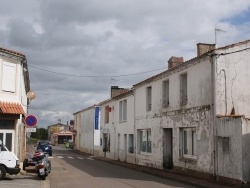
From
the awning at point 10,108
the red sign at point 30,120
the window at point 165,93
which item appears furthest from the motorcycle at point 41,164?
the window at point 165,93

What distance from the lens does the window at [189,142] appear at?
21078mm

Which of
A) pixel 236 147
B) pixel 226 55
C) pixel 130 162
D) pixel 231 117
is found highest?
pixel 226 55

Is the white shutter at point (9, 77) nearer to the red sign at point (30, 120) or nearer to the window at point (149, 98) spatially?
the red sign at point (30, 120)

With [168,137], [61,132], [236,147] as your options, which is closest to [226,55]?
[236,147]

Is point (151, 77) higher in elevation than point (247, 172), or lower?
higher

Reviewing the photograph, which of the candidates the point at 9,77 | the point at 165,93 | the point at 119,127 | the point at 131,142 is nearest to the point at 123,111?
the point at 119,127

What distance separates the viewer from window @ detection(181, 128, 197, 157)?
21078mm

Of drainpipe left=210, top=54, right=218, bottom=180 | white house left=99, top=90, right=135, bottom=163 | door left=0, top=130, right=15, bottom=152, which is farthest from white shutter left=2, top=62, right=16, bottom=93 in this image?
white house left=99, top=90, right=135, bottom=163

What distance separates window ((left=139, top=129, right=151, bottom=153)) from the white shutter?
10370 mm

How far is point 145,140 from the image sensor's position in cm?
2902

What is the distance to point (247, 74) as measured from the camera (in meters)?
19.3

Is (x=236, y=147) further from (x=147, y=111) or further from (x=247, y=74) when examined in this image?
(x=147, y=111)

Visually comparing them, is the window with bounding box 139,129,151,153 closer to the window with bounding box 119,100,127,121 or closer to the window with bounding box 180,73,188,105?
the window with bounding box 119,100,127,121

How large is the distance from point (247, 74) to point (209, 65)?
184 cm
